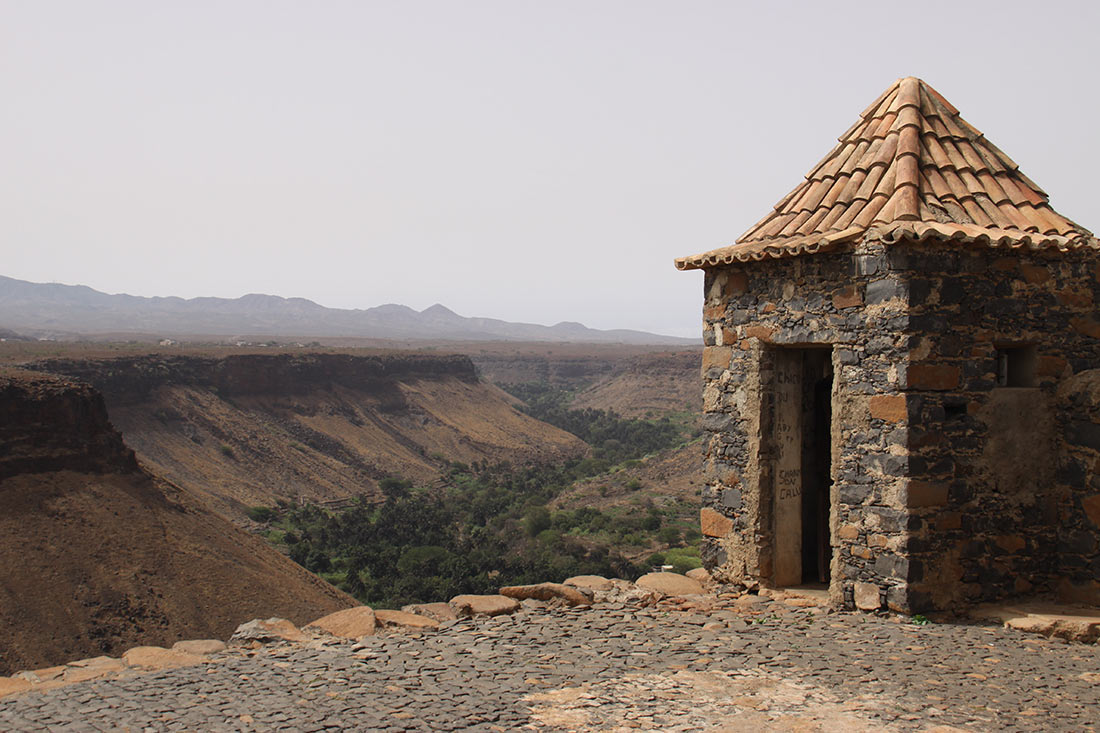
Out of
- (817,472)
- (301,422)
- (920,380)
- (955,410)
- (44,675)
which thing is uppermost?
(920,380)

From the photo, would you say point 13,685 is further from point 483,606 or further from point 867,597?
point 867,597

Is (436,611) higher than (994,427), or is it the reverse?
(994,427)

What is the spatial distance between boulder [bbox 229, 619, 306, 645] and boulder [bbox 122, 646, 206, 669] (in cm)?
38

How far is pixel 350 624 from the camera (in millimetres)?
6625

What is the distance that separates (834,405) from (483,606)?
3243mm

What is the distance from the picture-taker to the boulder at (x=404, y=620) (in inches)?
260

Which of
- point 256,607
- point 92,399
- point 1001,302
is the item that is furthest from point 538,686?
point 92,399

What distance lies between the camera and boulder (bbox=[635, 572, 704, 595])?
7.71 m

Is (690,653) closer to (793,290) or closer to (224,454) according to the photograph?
(793,290)

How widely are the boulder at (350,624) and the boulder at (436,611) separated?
0.45 m

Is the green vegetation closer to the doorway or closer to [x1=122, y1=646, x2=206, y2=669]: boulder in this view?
the doorway

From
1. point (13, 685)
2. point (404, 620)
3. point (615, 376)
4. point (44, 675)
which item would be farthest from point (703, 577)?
point (615, 376)

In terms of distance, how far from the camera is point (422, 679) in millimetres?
5383

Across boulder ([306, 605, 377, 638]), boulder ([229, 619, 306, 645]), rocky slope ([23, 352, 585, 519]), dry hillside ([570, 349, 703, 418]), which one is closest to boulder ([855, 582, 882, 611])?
boulder ([306, 605, 377, 638])
